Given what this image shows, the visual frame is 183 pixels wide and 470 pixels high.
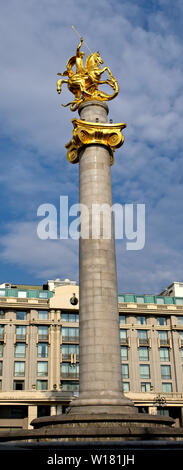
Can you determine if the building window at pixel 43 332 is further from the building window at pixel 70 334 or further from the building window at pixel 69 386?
the building window at pixel 69 386

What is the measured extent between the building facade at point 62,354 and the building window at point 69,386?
0.15 m

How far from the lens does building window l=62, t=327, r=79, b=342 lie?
253ft

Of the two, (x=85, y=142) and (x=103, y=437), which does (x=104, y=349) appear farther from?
(x=85, y=142)

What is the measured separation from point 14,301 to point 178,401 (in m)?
31.1

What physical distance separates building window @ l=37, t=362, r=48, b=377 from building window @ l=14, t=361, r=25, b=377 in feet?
7.76

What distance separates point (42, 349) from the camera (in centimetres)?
7569

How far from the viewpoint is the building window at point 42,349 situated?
7538 cm

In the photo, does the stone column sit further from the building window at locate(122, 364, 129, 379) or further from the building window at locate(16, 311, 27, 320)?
the building window at locate(122, 364, 129, 379)

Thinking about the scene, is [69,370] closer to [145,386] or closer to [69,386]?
[69,386]

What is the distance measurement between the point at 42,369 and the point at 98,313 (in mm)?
45543

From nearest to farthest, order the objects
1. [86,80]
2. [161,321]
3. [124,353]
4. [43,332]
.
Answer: [86,80]
[43,332]
[124,353]
[161,321]

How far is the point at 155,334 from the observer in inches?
3177

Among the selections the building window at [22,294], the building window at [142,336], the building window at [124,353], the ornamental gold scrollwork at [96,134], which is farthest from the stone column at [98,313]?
the building window at [22,294]

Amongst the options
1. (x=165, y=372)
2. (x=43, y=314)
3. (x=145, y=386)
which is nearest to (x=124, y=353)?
(x=145, y=386)
